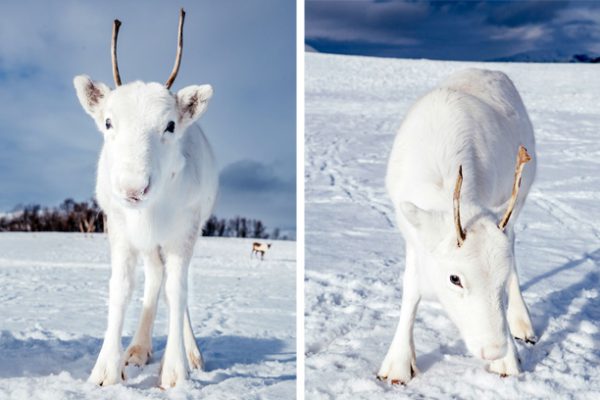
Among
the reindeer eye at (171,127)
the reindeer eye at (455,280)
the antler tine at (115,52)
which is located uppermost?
the antler tine at (115,52)

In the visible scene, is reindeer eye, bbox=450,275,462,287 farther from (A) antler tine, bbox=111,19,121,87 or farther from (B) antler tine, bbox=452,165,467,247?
(A) antler tine, bbox=111,19,121,87

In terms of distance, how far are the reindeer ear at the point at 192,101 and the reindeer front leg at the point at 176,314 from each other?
472mm

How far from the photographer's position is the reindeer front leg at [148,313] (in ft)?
8.76

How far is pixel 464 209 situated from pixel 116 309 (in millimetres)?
1164

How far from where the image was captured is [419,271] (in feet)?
7.13

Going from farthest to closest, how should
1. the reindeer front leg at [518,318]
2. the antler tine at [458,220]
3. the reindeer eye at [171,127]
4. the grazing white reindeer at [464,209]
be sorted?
the reindeer front leg at [518,318]
the reindeer eye at [171,127]
the grazing white reindeer at [464,209]
the antler tine at [458,220]

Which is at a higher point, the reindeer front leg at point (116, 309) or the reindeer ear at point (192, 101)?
the reindeer ear at point (192, 101)

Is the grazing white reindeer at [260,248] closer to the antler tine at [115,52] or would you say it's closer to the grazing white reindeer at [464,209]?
the grazing white reindeer at [464,209]

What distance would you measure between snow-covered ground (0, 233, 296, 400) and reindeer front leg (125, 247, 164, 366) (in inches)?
2.8

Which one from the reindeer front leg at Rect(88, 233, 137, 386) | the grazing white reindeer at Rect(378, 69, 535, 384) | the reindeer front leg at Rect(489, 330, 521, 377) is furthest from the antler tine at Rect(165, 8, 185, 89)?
the reindeer front leg at Rect(489, 330, 521, 377)

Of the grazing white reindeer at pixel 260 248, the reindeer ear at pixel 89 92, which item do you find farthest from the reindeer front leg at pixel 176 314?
the grazing white reindeer at pixel 260 248

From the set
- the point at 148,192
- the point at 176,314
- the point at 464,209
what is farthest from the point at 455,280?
the point at 176,314

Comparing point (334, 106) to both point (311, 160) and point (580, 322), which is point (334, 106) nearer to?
point (311, 160)

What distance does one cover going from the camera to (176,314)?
2398mm
